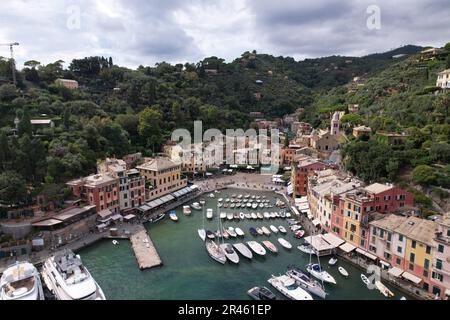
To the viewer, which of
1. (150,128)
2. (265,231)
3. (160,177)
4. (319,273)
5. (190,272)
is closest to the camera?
(319,273)

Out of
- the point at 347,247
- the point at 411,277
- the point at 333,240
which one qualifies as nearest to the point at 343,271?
the point at 347,247

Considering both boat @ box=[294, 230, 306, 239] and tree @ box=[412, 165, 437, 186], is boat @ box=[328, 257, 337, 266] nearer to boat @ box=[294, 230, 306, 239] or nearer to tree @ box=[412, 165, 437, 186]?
Answer: boat @ box=[294, 230, 306, 239]

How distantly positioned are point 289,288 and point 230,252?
6.66 meters

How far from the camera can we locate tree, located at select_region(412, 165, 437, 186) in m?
31.4

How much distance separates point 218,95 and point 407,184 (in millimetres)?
60921

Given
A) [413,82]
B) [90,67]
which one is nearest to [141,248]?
[413,82]

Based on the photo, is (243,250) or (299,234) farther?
(299,234)

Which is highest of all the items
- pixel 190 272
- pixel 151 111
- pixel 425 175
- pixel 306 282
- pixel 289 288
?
pixel 151 111

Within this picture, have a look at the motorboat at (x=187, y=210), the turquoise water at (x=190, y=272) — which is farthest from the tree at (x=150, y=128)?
the turquoise water at (x=190, y=272)

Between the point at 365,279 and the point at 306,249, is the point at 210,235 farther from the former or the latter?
the point at 365,279

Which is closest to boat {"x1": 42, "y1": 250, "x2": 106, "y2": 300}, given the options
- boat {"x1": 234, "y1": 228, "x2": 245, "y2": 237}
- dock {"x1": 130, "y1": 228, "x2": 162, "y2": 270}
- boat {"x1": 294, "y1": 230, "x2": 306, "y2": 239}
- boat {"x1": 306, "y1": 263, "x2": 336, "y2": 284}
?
dock {"x1": 130, "y1": 228, "x2": 162, "y2": 270}

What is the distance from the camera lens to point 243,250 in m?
28.6

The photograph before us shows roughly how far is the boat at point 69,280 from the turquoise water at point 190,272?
2.06m
